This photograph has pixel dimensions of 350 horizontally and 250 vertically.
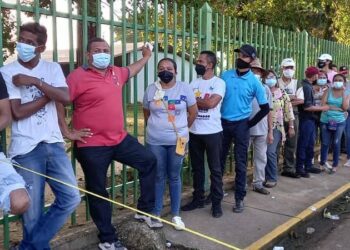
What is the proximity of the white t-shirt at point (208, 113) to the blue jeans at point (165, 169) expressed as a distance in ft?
1.66

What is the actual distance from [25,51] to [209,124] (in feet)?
7.78

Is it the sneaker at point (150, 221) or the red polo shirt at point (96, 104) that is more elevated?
the red polo shirt at point (96, 104)

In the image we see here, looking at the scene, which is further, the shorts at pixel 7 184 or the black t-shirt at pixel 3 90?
the black t-shirt at pixel 3 90

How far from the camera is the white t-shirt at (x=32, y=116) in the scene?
141 inches

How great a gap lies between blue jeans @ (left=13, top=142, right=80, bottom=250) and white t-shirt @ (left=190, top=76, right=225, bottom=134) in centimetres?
186

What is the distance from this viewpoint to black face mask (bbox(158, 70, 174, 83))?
4.79m

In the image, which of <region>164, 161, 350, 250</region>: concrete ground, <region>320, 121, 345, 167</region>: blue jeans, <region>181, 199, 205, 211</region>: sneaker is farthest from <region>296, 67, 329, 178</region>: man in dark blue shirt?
<region>181, 199, 205, 211</region>: sneaker

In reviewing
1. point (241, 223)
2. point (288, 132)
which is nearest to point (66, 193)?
point (241, 223)

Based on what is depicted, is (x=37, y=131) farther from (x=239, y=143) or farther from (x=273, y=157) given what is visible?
(x=273, y=157)

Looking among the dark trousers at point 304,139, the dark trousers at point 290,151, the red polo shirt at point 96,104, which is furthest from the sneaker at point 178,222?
the dark trousers at point 304,139

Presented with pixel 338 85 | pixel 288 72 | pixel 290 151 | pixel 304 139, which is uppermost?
pixel 288 72

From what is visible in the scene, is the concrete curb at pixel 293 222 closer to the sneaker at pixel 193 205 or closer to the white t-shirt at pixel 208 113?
the sneaker at pixel 193 205

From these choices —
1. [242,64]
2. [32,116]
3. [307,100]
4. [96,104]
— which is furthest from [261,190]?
[32,116]

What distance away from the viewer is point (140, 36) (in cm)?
585
